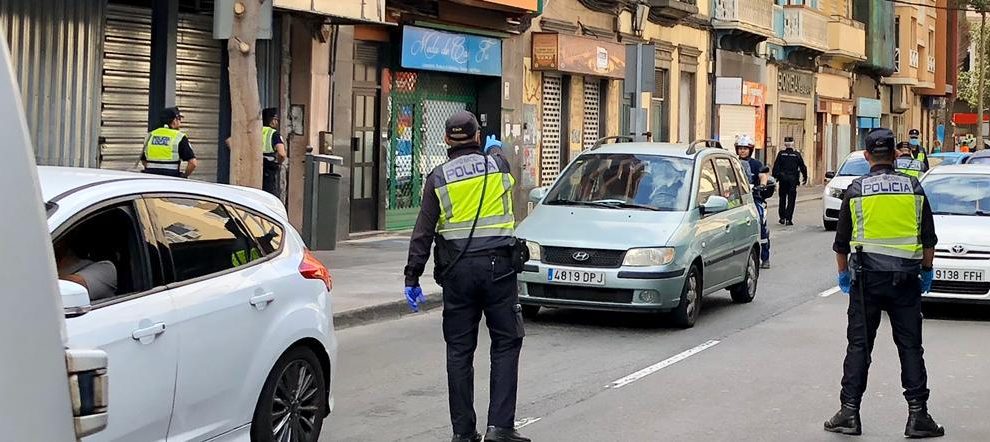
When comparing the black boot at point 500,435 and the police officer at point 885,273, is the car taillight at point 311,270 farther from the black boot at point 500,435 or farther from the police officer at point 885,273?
the police officer at point 885,273

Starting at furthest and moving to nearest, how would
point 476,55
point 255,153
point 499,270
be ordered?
point 476,55
point 255,153
point 499,270

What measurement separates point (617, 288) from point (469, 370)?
483cm

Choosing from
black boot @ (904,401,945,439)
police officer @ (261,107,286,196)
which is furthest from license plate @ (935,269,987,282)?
police officer @ (261,107,286,196)

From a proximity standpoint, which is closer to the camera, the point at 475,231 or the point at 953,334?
the point at 475,231

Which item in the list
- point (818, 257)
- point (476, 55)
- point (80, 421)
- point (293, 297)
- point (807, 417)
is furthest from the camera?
point (476, 55)

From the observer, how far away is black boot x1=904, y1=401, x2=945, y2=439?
A: 7836 mm

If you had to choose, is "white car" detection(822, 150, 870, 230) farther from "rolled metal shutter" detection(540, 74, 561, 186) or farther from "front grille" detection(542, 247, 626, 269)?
"front grille" detection(542, 247, 626, 269)

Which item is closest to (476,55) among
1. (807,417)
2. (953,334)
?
(953,334)

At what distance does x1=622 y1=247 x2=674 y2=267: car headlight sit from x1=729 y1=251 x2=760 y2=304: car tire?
254cm

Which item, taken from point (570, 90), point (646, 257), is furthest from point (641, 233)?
point (570, 90)

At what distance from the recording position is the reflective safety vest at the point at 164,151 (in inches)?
594

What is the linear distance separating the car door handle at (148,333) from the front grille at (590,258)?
684 cm

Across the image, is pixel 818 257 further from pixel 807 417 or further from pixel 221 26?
pixel 807 417

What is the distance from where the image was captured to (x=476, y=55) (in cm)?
2403
